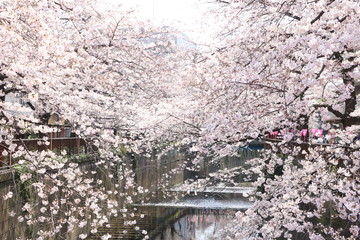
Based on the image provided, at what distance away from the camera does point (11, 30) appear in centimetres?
546

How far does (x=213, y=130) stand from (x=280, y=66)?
4.65ft

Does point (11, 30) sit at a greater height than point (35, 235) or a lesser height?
greater

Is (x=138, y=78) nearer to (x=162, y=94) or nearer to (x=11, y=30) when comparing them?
(x=162, y=94)

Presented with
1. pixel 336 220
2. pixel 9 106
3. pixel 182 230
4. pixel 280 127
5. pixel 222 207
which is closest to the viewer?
pixel 9 106

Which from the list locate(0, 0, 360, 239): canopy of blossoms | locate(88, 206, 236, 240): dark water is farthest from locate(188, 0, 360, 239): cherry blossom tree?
locate(88, 206, 236, 240): dark water

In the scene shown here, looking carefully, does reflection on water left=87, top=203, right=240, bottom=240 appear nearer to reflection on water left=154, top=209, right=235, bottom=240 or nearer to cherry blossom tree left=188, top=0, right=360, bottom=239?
reflection on water left=154, top=209, right=235, bottom=240

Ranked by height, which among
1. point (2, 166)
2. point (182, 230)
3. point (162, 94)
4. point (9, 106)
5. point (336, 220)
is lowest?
point (182, 230)

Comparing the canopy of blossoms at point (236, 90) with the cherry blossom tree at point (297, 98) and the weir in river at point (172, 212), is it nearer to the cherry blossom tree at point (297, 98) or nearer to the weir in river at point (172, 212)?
the cherry blossom tree at point (297, 98)

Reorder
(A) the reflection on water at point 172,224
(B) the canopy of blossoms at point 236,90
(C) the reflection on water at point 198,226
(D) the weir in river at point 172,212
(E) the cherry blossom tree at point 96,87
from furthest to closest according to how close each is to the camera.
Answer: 1. (C) the reflection on water at point 198,226
2. (D) the weir in river at point 172,212
3. (A) the reflection on water at point 172,224
4. (E) the cherry blossom tree at point 96,87
5. (B) the canopy of blossoms at point 236,90

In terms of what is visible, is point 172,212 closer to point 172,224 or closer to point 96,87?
point 172,224

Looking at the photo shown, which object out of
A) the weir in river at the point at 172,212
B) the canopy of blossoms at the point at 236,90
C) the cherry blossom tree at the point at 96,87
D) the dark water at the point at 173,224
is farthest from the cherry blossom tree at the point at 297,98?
the dark water at the point at 173,224

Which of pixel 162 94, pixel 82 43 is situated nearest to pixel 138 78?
pixel 162 94

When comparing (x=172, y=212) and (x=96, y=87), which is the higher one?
(x=96, y=87)

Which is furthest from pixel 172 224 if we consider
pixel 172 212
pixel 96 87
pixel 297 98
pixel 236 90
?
pixel 297 98
